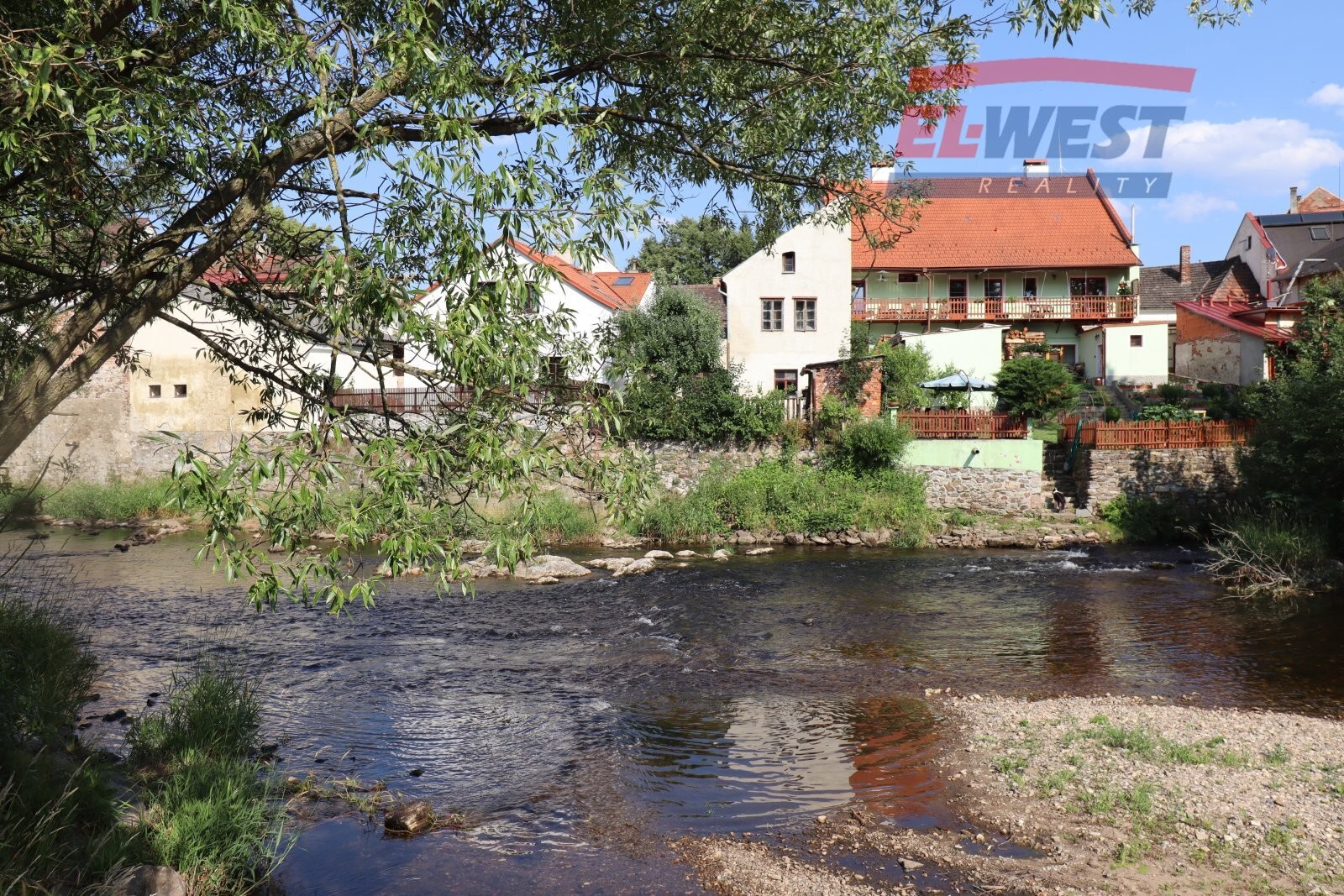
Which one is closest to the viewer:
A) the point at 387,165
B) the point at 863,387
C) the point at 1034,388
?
the point at 387,165

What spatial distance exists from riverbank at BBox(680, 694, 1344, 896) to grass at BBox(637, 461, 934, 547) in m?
13.8

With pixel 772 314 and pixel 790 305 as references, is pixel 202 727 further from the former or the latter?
pixel 790 305

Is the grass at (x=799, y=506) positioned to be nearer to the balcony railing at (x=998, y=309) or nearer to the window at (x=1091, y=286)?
the balcony railing at (x=998, y=309)

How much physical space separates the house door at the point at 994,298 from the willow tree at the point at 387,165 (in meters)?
30.3

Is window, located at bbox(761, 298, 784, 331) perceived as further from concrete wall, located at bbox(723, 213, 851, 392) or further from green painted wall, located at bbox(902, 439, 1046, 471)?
green painted wall, located at bbox(902, 439, 1046, 471)

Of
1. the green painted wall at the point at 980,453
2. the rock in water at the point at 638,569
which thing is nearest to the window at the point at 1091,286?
the green painted wall at the point at 980,453

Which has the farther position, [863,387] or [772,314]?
[772,314]

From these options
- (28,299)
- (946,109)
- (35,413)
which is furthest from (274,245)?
(946,109)

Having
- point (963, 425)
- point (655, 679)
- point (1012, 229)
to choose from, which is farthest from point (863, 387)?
point (1012, 229)

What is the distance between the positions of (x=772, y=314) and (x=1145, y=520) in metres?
13.6

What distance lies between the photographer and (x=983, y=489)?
24.2 meters

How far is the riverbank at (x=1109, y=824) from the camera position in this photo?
254 inches

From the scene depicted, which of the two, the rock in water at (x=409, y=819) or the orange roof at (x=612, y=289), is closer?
the rock in water at (x=409, y=819)

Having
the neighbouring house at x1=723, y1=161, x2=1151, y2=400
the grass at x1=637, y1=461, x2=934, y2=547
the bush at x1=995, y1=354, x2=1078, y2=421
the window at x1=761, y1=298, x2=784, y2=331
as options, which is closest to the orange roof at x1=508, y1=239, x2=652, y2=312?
the window at x1=761, y1=298, x2=784, y2=331
